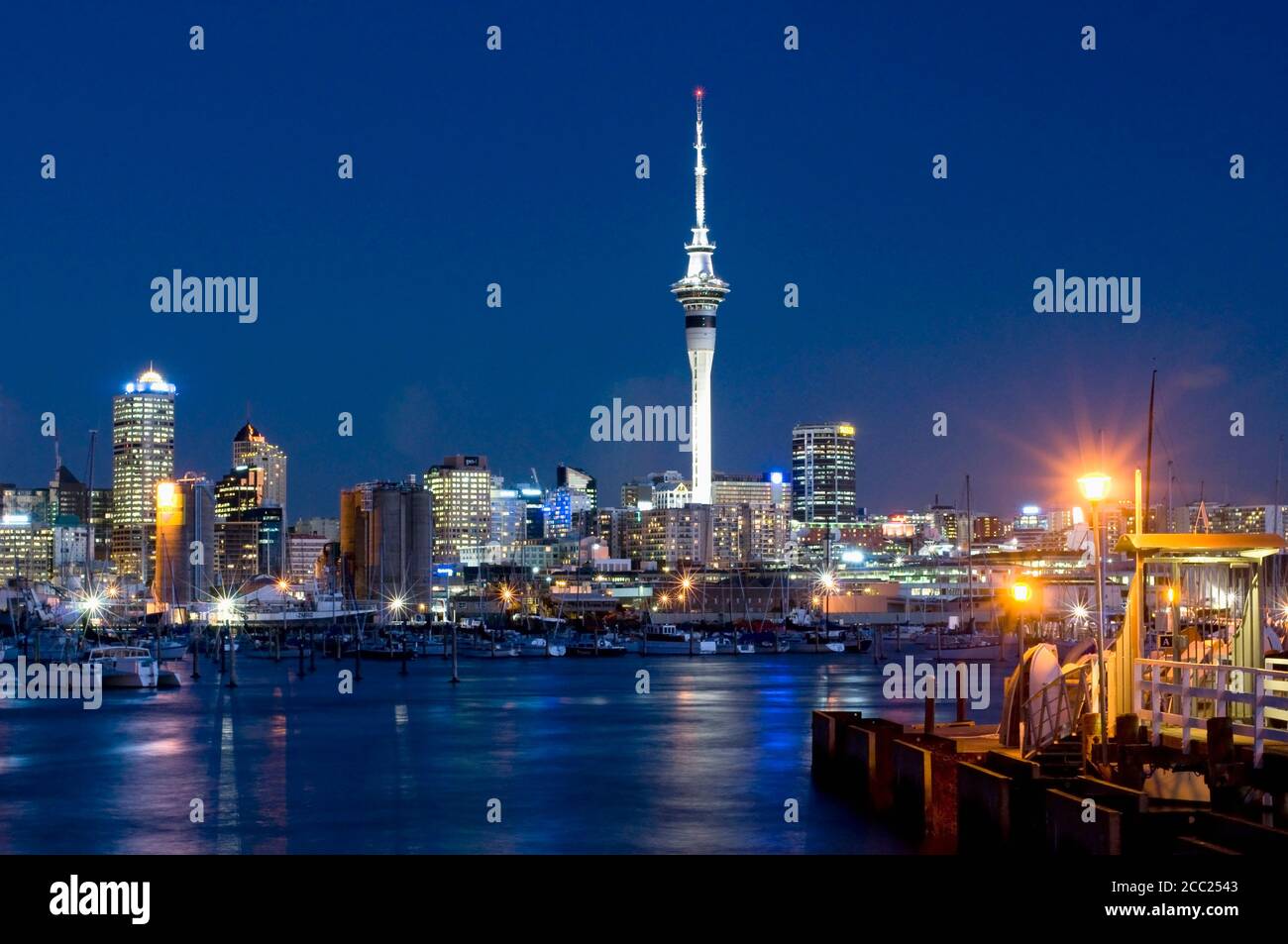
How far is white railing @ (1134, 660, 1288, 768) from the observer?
72.1ft

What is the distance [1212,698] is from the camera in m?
23.0

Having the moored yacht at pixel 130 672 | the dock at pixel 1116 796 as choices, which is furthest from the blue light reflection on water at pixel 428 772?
the dock at pixel 1116 796

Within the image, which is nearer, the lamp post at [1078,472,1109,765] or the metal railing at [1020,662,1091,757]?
the lamp post at [1078,472,1109,765]

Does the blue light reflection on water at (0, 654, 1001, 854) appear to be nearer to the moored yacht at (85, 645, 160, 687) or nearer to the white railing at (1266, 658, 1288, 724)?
the moored yacht at (85, 645, 160, 687)

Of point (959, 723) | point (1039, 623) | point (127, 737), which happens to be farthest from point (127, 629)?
point (959, 723)

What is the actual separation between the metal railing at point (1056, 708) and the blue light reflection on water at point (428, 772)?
6.22 meters

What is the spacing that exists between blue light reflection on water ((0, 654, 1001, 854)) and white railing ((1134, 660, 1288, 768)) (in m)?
8.72

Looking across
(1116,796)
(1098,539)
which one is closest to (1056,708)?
(1098,539)

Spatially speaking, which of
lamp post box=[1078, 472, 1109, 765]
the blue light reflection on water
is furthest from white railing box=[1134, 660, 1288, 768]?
the blue light reflection on water

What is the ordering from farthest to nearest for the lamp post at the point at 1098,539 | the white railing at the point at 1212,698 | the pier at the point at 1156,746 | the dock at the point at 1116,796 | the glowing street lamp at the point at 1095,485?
the glowing street lamp at the point at 1095,485
the lamp post at the point at 1098,539
the white railing at the point at 1212,698
the pier at the point at 1156,746
the dock at the point at 1116,796

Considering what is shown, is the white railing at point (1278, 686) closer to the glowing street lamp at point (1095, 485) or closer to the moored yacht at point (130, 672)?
the glowing street lamp at point (1095, 485)

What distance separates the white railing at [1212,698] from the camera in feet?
72.1
